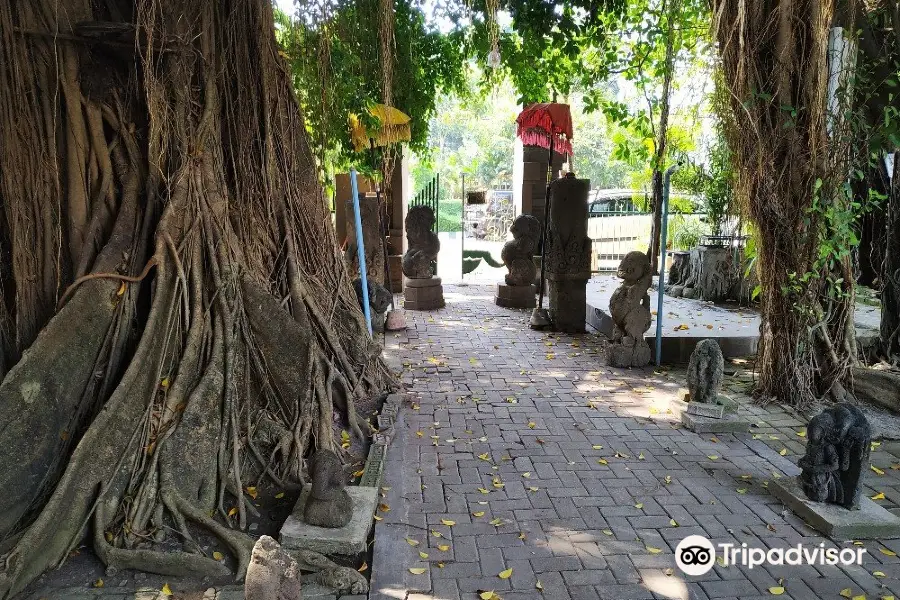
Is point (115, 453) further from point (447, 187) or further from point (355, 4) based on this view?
point (447, 187)

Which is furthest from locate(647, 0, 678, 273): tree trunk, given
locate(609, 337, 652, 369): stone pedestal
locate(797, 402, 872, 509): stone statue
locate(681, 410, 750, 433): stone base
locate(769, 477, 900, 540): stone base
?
locate(769, 477, 900, 540): stone base

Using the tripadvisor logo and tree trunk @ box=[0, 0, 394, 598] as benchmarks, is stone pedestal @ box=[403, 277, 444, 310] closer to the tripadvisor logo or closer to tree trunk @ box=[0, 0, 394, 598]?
tree trunk @ box=[0, 0, 394, 598]

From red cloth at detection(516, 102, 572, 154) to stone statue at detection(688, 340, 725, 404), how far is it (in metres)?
5.34

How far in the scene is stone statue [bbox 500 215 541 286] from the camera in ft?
35.4

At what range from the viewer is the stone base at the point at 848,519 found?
3.67 m

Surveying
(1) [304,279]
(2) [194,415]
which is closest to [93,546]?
(2) [194,415]

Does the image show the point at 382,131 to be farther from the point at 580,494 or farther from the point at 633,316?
the point at 580,494

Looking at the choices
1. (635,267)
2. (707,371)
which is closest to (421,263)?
(635,267)

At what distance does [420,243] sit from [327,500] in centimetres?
752

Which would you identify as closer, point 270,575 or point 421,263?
point 270,575

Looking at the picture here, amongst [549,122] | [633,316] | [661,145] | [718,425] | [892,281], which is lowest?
[718,425]

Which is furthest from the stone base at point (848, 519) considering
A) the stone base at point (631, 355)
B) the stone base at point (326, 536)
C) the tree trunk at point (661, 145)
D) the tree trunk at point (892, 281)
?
the tree trunk at point (661, 145)

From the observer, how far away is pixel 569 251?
8961 mm

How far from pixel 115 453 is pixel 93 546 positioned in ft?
1.60
